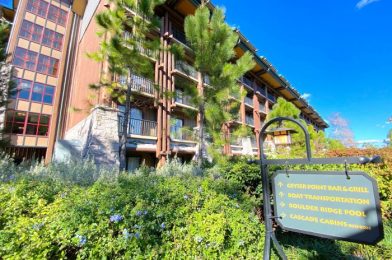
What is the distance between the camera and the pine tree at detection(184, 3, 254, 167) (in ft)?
26.8

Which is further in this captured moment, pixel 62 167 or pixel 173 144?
pixel 173 144

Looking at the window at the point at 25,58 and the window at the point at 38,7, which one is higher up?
the window at the point at 38,7

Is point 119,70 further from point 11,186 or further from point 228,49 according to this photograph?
point 11,186

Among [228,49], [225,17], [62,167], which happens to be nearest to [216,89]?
[228,49]

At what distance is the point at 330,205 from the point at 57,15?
27384mm

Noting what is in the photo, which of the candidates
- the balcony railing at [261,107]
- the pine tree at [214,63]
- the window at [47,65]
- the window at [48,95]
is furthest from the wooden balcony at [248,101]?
the window at [47,65]

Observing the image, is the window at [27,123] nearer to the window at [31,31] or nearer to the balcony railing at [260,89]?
the window at [31,31]

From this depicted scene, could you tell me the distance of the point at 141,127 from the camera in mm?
12406

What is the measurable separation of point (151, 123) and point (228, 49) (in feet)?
23.3

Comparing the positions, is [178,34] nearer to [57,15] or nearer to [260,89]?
[260,89]

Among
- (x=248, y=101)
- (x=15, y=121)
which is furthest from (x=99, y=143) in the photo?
(x=248, y=101)

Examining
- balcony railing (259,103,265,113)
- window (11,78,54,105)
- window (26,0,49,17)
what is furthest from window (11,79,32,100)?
balcony railing (259,103,265,113)

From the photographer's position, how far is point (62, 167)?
5.54 m

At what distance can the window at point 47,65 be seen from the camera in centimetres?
1881
